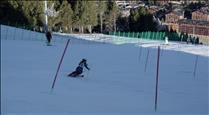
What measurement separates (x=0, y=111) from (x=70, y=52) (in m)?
17.2

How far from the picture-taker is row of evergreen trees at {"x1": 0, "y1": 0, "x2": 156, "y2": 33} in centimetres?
5506

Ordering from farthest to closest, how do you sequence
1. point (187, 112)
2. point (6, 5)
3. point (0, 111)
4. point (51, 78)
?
point (6, 5) → point (51, 78) → point (187, 112) → point (0, 111)

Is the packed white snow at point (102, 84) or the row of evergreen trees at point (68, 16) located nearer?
the packed white snow at point (102, 84)

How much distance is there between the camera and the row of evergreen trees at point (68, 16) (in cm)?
5506

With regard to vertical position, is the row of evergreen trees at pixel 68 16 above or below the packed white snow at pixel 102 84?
above

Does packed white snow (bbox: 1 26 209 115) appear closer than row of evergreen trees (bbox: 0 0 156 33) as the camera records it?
Yes

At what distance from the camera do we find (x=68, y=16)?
59062 mm

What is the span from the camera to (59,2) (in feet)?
196

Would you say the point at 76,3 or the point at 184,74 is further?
the point at 76,3

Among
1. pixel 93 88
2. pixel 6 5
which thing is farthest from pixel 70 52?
pixel 6 5

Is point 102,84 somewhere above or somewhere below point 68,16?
below

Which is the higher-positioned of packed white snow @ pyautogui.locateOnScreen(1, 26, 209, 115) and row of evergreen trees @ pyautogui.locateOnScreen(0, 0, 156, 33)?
row of evergreen trees @ pyautogui.locateOnScreen(0, 0, 156, 33)

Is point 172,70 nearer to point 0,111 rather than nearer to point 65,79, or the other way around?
point 65,79

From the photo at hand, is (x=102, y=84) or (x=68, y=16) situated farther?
(x=68, y=16)
